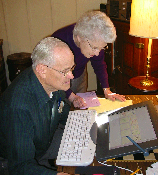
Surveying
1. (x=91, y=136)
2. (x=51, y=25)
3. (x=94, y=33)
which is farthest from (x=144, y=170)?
(x=51, y=25)

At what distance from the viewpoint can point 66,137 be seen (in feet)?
3.40

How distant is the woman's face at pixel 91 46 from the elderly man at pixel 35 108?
345mm

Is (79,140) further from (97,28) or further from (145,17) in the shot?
(145,17)

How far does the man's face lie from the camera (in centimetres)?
101

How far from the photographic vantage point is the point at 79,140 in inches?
39.8

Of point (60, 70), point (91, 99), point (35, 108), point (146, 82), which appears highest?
point (60, 70)

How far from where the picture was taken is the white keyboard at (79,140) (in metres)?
0.90

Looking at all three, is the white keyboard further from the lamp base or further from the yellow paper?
the lamp base

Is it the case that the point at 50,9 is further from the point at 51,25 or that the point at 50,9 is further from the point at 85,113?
the point at 85,113

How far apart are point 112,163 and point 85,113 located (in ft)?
1.29

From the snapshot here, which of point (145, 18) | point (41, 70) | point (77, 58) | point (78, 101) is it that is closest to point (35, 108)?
point (41, 70)

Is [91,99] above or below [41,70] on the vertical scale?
below

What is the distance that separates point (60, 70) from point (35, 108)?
0.23 metres

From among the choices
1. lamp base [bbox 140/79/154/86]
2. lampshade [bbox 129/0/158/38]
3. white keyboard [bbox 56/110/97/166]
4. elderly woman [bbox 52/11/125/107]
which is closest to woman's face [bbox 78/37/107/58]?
elderly woman [bbox 52/11/125/107]
